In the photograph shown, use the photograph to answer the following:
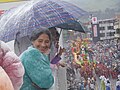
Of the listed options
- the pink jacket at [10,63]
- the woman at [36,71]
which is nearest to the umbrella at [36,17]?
the woman at [36,71]

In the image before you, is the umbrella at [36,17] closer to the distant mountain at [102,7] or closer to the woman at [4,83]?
the woman at [4,83]

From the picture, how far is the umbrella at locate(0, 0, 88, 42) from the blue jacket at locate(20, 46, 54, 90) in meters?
0.60

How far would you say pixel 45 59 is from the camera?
1.71 meters

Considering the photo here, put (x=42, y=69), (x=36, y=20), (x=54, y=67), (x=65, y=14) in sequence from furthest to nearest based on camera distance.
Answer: (x=65, y=14)
(x=36, y=20)
(x=54, y=67)
(x=42, y=69)

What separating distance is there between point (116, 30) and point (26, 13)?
10.6ft

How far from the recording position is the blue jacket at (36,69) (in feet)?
5.32

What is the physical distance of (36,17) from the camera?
2.37 m

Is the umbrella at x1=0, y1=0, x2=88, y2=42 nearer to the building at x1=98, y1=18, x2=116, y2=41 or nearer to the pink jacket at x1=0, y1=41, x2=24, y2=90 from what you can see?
the pink jacket at x1=0, y1=41, x2=24, y2=90

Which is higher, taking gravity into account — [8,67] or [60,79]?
[8,67]

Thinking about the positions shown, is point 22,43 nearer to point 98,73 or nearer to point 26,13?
point 26,13

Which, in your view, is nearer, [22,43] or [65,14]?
[65,14]

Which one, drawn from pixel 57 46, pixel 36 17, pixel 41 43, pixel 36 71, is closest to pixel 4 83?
pixel 36 71

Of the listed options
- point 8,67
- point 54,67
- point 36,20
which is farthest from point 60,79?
point 8,67

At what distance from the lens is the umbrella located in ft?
7.57
